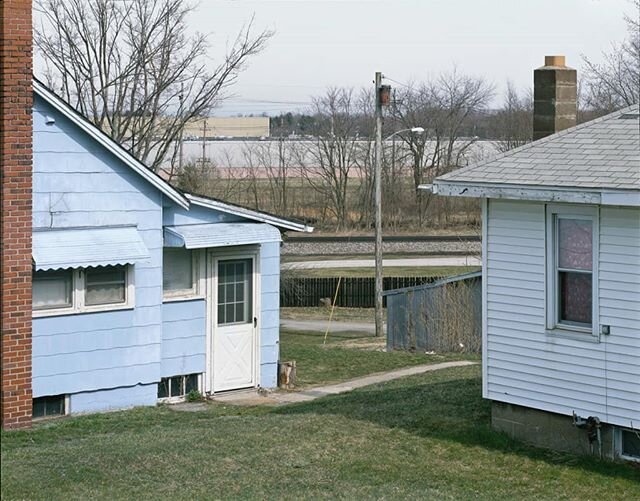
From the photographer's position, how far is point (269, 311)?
Answer: 1880 cm

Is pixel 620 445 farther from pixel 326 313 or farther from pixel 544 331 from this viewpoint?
pixel 326 313

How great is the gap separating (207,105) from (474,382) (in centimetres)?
2187

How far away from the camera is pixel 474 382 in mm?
16859

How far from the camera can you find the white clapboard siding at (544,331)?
11.6m

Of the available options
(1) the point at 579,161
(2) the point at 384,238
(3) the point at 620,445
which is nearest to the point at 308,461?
(3) the point at 620,445

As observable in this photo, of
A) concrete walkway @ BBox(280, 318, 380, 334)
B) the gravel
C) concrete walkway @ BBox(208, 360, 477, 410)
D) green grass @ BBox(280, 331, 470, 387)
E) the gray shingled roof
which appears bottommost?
concrete walkway @ BBox(280, 318, 380, 334)

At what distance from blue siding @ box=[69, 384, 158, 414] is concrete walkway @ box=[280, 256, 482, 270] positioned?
86.2 feet

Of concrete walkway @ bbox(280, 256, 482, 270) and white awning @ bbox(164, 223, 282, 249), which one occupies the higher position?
white awning @ bbox(164, 223, 282, 249)

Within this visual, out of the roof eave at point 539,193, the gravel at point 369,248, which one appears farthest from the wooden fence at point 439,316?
the gravel at point 369,248

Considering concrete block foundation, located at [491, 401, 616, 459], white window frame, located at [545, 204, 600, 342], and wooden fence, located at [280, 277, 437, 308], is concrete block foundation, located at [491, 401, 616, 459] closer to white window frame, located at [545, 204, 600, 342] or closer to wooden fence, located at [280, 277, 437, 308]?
white window frame, located at [545, 204, 600, 342]

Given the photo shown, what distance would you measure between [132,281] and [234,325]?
7.53ft

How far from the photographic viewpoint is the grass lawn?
41.2 metres

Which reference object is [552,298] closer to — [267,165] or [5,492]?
[5,492]

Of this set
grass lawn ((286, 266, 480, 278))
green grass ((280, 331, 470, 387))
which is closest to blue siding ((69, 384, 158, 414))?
green grass ((280, 331, 470, 387))
